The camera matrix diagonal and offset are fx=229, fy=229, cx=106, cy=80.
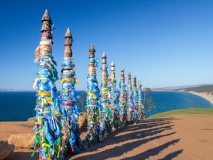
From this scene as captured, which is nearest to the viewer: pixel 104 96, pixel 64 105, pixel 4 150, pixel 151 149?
pixel 4 150

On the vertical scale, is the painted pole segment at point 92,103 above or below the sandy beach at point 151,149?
above

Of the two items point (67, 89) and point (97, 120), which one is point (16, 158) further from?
point (97, 120)

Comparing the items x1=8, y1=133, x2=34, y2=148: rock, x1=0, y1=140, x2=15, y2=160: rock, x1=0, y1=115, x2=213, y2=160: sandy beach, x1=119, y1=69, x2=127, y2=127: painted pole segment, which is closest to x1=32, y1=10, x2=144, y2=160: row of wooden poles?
x1=0, y1=115, x2=213, y2=160: sandy beach

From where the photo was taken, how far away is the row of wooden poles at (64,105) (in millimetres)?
8172

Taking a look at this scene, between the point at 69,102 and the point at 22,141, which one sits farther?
the point at 22,141

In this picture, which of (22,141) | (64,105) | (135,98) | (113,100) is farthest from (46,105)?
(135,98)

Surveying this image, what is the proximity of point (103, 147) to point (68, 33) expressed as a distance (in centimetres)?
665

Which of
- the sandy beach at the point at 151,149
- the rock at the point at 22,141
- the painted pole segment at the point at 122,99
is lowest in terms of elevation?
the sandy beach at the point at 151,149

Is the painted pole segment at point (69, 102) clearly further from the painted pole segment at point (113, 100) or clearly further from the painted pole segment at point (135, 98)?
the painted pole segment at point (135, 98)

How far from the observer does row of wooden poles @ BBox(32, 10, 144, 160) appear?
322 inches

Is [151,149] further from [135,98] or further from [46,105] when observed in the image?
[135,98]

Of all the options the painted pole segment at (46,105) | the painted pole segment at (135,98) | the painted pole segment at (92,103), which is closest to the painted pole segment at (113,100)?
the painted pole segment at (92,103)

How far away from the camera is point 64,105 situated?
11836 mm

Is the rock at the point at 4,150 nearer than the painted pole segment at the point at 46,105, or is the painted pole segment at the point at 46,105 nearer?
the painted pole segment at the point at 46,105
